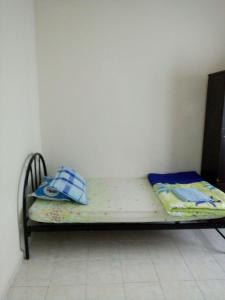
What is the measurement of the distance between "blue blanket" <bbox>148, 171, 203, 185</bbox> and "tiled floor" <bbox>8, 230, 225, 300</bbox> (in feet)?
1.80

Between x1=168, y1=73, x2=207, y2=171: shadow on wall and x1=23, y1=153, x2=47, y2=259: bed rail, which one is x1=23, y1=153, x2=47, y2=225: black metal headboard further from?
x1=168, y1=73, x2=207, y2=171: shadow on wall

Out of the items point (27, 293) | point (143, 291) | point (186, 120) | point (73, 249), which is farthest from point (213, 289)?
point (186, 120)

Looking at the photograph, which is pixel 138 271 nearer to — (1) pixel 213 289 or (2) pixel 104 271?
(2) pixel 104 271

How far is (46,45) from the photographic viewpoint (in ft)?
9.11

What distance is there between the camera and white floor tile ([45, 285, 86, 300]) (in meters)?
1.84

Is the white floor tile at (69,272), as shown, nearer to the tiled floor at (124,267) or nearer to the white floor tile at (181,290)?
the tiled floor at (124,267)

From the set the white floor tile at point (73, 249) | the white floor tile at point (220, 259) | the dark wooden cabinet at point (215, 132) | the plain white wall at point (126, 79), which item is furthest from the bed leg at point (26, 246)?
the dark wooden cabinet at point (215, 132)

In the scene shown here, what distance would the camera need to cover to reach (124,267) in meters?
2.16

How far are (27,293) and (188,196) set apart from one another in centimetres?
155

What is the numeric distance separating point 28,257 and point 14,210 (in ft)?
1.61

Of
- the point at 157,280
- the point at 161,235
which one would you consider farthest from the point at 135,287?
the point at 161,235

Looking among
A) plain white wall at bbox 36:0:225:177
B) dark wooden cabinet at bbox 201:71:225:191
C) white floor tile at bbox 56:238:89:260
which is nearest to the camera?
white floor tile at bbox 56:238:89:260

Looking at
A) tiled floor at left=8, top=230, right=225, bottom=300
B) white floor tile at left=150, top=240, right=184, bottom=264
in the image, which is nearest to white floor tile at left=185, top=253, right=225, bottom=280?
tiled floor at left=8, top=230, right=225, bottom=300

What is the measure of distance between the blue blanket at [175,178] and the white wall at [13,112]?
4.58ft
